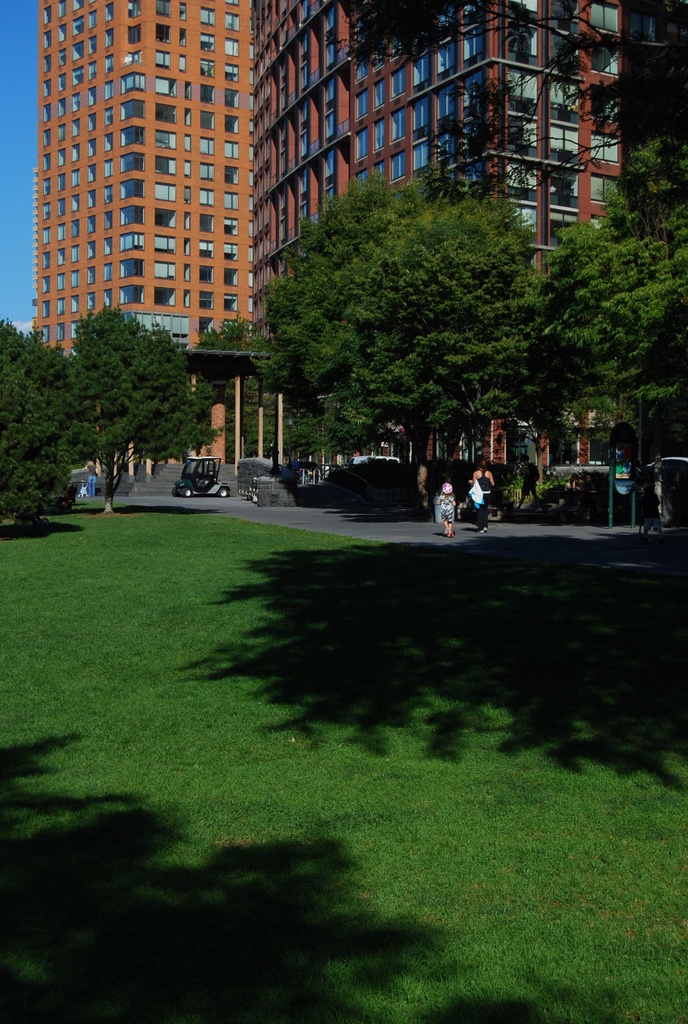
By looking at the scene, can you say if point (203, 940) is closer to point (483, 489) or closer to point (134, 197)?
point (483, 489)

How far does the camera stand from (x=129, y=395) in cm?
3238

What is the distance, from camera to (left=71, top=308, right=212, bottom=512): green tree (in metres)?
32.1

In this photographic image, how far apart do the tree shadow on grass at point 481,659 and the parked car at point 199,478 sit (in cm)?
3776

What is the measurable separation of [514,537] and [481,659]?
14.9 m

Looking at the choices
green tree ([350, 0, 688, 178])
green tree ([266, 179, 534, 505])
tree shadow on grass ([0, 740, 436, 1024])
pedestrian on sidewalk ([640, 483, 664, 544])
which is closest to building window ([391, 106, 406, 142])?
green tree ([266, 179, 534, 505])

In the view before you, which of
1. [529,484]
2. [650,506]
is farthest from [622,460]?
[529,484]

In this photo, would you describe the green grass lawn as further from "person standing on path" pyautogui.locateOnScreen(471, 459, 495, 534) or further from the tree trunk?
the tree trunk

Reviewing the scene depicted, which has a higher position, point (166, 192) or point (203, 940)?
point (166, 192)

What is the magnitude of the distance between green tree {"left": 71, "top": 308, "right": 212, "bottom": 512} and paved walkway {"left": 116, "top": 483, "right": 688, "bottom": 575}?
3770 millimetres

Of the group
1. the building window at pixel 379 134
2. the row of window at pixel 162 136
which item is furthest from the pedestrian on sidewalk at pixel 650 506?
the row of window at pixel 162 136

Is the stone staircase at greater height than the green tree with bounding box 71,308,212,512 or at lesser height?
lesser

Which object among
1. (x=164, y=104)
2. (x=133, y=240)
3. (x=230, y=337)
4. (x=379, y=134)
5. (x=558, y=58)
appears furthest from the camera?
(x=164, y=104)

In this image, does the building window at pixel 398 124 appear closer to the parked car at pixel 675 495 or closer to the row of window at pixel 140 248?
the parked car at pixel 675 495

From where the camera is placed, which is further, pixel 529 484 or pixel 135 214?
pixel 135 214
